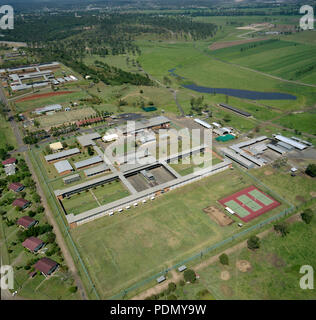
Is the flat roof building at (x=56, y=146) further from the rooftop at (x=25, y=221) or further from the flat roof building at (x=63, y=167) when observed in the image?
the rooftop at (x=25, y=221)

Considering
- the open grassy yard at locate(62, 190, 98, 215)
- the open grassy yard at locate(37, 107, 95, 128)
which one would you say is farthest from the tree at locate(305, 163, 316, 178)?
the open grassy yard at locate(37, 107, 95, 128)

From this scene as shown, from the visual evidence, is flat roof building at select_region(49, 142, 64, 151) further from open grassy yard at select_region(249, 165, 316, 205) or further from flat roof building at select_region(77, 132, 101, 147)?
open grassy yard at select_region(249, 165, 316, 205)

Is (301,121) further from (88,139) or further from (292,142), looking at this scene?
(88,139)

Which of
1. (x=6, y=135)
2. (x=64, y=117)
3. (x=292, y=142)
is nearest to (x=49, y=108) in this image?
(x=64, y=117)

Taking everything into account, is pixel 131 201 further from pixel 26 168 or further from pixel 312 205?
pixel 312 205

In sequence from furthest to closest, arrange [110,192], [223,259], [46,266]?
[110,192], [223,259], [46,266]
